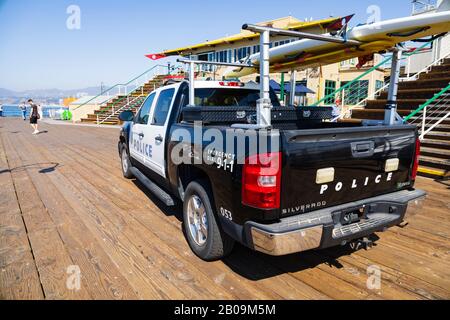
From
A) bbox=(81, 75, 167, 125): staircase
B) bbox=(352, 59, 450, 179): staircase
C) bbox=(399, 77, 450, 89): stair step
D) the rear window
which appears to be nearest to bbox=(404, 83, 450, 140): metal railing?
bbox=(352, 59, 450, 179): staircase

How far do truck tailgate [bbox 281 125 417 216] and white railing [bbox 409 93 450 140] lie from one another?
5.46 meters

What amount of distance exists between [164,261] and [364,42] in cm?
308

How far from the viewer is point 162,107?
15.0 feet

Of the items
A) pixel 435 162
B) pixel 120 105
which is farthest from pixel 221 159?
pixel 120 105

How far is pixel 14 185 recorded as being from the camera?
20.3 feet

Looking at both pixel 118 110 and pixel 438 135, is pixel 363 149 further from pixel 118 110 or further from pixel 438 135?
pixel 118 110

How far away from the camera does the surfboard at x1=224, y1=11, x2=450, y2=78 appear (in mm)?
2633

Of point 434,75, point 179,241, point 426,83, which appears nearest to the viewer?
point 179,241

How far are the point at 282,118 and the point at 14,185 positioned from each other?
18.2 ft

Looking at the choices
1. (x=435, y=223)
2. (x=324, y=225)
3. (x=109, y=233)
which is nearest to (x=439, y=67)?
(x=435, y=223)

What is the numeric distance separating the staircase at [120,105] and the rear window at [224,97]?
20061 mm

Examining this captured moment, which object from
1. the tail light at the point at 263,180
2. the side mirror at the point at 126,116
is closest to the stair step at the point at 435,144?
the tail light at the point at 263,180

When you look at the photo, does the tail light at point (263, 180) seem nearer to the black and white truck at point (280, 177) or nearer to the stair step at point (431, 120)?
the black and white truck at point (280, 177)

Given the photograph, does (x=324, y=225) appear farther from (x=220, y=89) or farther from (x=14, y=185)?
(x=14, y=185)
